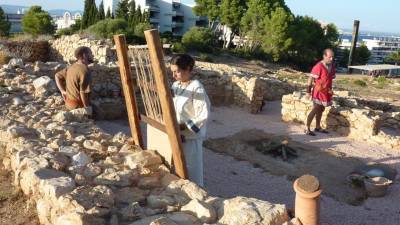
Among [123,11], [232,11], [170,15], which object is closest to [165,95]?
[232,11]

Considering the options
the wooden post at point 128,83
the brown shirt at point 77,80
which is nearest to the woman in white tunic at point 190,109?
the wooden post at point 128,83

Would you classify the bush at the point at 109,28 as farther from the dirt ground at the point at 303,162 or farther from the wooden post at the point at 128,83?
the wooden post at the point at 128,83

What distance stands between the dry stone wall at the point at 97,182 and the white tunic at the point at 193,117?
0.32 meters

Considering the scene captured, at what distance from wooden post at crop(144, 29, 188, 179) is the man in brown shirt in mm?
2221

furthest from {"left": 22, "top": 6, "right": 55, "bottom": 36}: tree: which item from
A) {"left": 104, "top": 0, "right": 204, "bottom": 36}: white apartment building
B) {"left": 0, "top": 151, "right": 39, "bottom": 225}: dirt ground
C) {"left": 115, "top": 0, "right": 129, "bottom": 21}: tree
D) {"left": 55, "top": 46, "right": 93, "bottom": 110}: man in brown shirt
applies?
{"left": 0, "top": 151, "right": 39, "bottom": 225}: dirt ground

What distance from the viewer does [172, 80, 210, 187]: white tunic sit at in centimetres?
389

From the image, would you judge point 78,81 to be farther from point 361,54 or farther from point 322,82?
point 361,54

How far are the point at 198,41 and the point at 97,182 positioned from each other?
34.5 m

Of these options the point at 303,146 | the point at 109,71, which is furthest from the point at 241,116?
the point at 109,71

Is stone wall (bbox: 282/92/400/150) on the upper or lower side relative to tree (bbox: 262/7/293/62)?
lower

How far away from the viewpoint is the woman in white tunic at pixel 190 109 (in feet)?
12.7

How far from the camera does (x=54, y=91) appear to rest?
718 cm

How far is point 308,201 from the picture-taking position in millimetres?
2891

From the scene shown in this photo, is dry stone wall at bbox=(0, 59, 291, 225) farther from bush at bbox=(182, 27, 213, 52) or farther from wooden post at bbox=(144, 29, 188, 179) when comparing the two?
bush at bbox=(182, 27, 213, 52)
